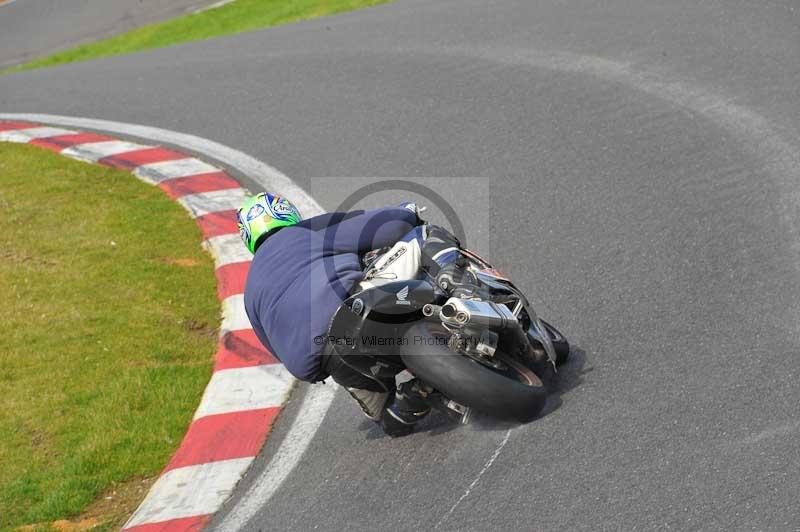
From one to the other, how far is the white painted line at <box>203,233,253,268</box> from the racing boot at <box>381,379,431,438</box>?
315 centimetres

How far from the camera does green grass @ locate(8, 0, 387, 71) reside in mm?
18234

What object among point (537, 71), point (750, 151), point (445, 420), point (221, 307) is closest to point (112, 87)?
point (537, 71)

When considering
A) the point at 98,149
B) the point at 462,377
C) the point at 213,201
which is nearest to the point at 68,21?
the point at 98,149

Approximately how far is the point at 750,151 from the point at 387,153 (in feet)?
10.5

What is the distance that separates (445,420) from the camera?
5.64 m

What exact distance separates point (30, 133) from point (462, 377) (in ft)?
29.1

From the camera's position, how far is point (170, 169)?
1049 centimetres

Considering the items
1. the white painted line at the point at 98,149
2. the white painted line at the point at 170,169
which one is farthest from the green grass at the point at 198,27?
the white painted line at the point at 170,169

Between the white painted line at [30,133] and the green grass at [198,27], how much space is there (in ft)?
20.6

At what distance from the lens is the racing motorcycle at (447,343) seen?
15.9 feet

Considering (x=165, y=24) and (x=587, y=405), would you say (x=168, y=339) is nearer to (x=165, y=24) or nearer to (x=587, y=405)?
(x=587, y=405)

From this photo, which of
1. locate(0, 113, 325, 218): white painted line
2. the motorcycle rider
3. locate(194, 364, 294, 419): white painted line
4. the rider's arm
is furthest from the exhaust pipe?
locate(0, 113, 325, 218): white painted line

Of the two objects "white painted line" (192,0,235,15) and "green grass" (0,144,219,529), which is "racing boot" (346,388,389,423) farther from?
"white painted line" (192,0,235,15)

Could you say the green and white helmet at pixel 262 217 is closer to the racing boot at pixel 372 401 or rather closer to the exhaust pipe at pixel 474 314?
the racing boot at pixel 372 401
